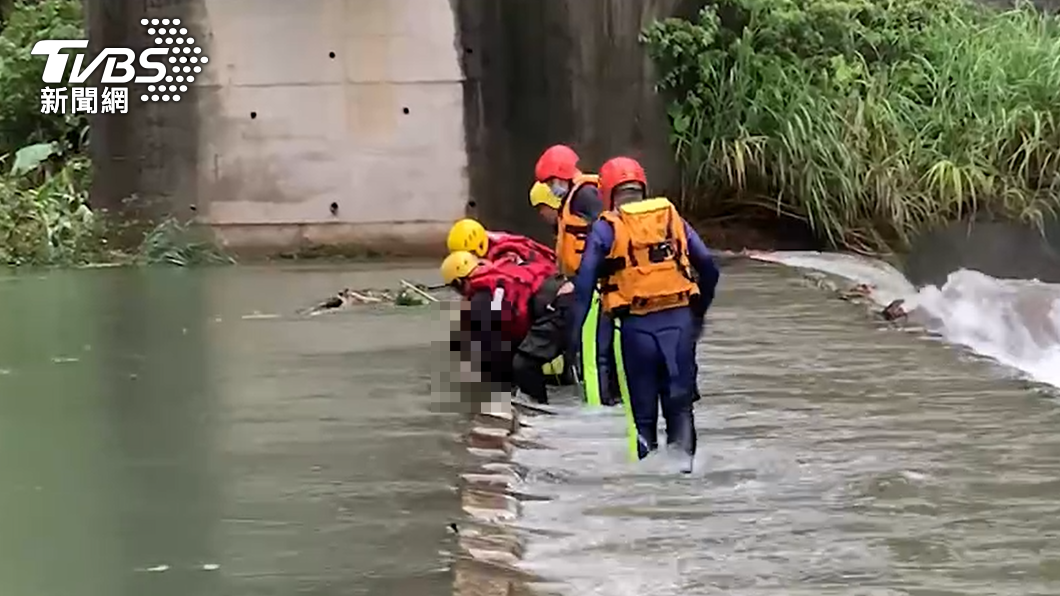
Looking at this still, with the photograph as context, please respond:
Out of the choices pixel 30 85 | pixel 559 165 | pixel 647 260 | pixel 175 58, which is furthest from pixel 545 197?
pixel 30 85

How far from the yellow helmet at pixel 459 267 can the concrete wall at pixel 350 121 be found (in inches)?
405

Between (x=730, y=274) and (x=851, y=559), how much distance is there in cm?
995

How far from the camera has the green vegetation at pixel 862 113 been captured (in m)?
16.9

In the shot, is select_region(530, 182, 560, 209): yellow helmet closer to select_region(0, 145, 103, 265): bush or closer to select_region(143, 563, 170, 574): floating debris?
select_region(143, 563, 170, 574): floating debris

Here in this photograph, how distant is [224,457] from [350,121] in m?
12.8

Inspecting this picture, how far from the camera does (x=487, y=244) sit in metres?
8.50

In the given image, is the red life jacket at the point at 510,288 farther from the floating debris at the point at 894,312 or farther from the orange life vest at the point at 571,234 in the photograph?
the floating debris at the point at 894,312

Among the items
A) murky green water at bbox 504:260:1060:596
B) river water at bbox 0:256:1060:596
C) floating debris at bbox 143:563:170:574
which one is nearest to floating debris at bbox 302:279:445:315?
river water at bbox 0:256:1060:596

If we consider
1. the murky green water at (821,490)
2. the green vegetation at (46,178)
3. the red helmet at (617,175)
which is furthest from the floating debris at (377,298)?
the red helmet at (617,175)

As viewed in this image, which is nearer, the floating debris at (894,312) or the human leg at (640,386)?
the human leg at (640,386)

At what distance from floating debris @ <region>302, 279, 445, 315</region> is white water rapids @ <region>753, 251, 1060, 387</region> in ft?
11.9

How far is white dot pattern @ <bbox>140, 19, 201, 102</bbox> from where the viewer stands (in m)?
19.0

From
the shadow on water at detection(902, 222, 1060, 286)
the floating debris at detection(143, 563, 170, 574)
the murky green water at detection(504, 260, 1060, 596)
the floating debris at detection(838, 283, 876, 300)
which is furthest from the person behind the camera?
the shadow on water at detection(902, 222, 1060, 286)

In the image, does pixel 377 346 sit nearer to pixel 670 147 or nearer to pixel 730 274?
pixel 730 274
